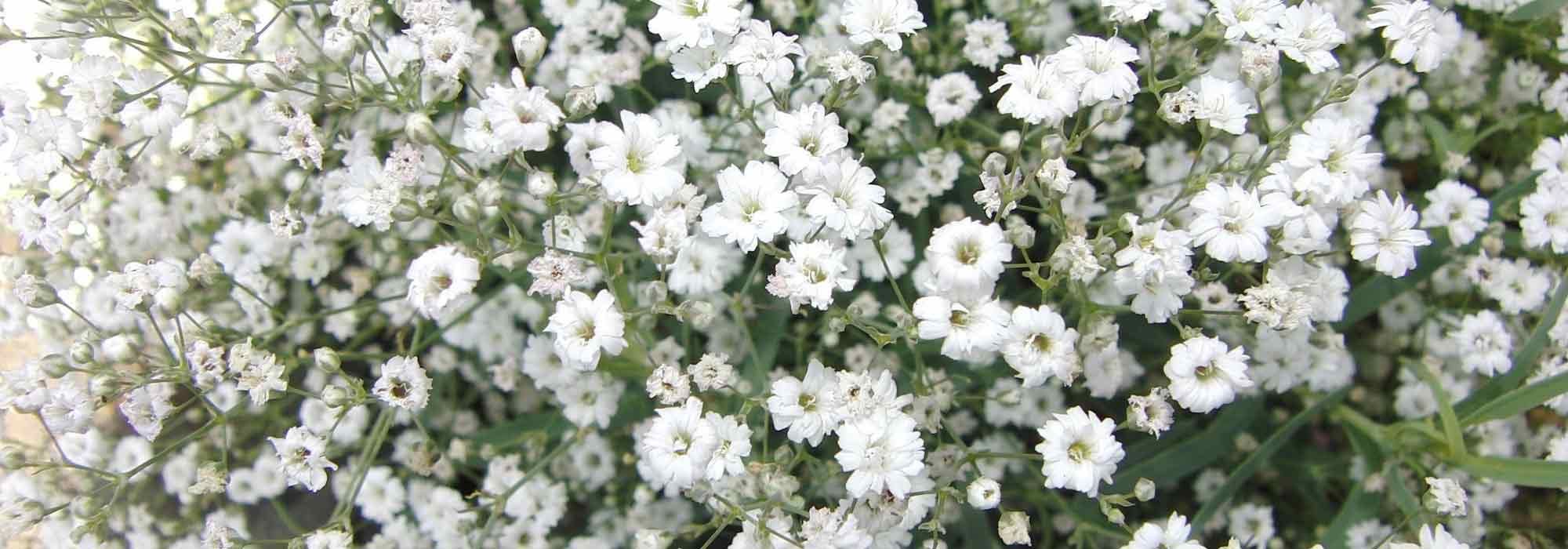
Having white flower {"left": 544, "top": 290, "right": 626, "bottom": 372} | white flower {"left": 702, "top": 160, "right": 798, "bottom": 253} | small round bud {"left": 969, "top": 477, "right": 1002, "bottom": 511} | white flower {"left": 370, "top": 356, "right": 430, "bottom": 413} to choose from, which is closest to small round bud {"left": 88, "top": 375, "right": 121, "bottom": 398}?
white flower {"left": 370, "top": 356, "right": 430, "bottom": 413}

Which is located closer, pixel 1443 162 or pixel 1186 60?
pixel 1186 60

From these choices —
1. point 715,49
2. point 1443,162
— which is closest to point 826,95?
point 715,49

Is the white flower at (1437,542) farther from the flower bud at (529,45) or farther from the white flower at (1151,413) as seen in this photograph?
the flower bud at (529,45)

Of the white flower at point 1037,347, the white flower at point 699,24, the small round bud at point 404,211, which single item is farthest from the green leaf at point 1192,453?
the small round bud at point 404,211

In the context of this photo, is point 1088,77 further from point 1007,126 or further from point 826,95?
point 1007,126

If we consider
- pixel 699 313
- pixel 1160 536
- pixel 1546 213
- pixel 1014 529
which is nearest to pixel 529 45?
pixel 699 313

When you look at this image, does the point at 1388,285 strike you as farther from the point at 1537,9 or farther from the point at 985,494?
the point at 985,494
